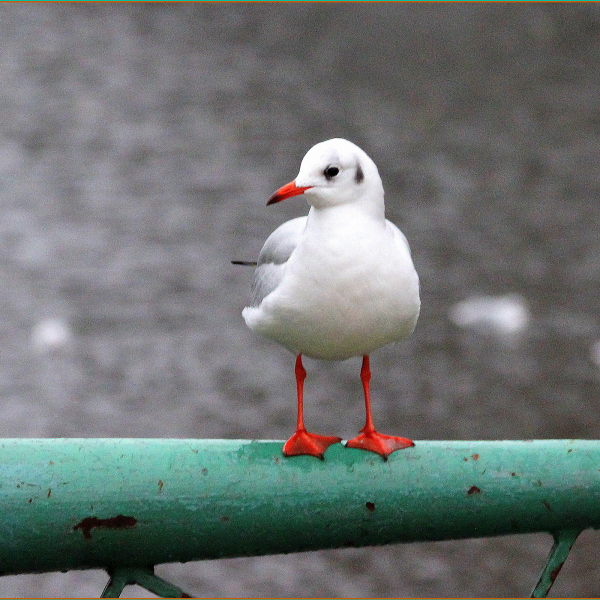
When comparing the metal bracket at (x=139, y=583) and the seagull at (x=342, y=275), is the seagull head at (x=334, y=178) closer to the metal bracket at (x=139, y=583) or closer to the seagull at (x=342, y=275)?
the seagull at (x=342, y=275)

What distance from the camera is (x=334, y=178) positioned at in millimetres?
1058

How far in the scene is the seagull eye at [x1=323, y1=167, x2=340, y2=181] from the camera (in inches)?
41.4

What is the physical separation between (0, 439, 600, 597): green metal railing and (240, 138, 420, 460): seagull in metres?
0.11

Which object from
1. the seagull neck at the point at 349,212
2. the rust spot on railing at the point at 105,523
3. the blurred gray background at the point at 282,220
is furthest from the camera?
the blurred gray background at the point at 282,220

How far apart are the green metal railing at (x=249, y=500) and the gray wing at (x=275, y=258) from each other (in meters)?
0.28

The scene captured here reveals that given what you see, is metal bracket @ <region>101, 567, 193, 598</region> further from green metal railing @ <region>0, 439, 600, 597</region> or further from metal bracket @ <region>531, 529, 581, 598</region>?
metal bracket @ <region>531, 529, 581, 598</region>

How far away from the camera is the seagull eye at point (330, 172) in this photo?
105 centimetres

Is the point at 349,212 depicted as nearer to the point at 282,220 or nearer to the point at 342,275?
the point at 342,275

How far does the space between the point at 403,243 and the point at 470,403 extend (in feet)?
6.50

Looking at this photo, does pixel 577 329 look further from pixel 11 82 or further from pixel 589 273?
pixel 11 82

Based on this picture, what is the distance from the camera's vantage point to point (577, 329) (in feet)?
11.4

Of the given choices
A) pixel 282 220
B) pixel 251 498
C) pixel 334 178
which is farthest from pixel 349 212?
pixel 282 220

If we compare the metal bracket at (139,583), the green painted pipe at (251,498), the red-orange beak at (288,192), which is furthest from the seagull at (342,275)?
the metal bracket at (139,583)

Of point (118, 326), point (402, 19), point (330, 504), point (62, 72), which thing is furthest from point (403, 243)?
point (402, 19)
